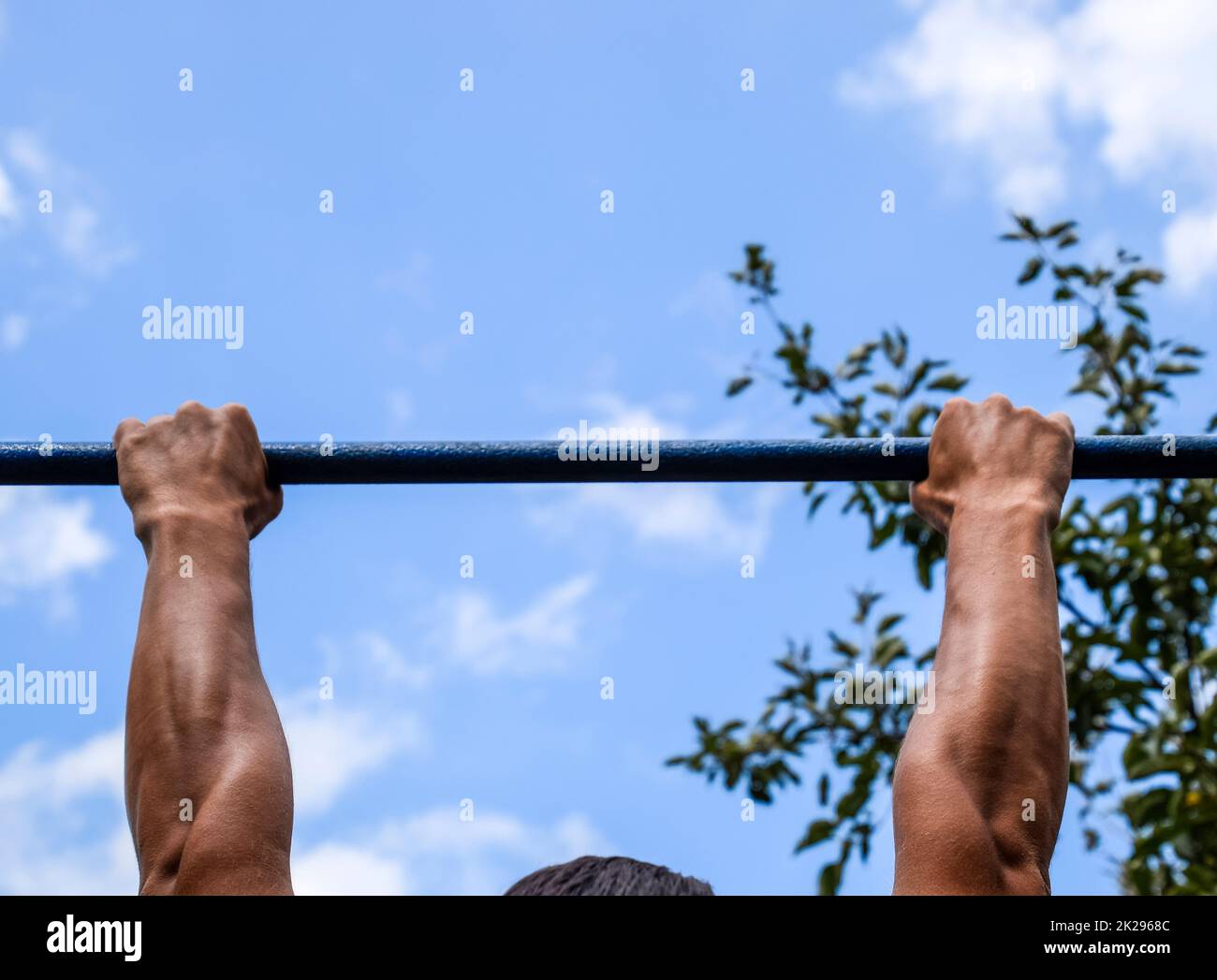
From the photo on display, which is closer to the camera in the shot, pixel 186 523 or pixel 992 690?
pixel 992 690

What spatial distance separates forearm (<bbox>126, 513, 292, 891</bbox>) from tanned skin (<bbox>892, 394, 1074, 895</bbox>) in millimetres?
719

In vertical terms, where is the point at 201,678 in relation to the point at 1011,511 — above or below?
below

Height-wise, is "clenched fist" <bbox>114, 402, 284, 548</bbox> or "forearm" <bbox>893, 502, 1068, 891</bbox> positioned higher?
"clenched fist" <bbox>114, 402, 284, 548</bbox>

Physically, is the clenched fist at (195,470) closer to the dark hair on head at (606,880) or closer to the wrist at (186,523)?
the wrist at (186,523)

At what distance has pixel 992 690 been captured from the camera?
1707mm

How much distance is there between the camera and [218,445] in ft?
6.24

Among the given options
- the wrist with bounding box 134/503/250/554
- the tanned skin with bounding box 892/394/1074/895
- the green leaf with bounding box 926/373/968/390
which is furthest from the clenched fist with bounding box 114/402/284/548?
the green leaf with bounding box 926/373/968/390

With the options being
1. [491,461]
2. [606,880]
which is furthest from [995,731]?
[491,461]

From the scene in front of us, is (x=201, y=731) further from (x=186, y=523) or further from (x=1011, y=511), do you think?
(x=1011, y=511)

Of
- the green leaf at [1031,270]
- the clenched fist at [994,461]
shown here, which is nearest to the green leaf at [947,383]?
the green leaf at [1031,270]

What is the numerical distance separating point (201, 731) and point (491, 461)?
50cm

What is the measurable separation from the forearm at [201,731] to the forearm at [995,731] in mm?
722

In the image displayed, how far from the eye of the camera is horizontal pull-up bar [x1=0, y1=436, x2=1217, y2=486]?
6.18 feet

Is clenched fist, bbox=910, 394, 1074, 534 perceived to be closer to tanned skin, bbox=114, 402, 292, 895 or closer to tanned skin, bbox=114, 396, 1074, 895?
tanned skin, bbox=114, 396, 1074, 895
